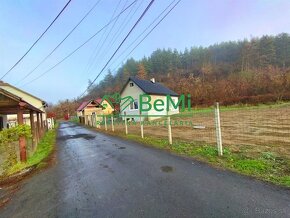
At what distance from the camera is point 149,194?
4148 mm

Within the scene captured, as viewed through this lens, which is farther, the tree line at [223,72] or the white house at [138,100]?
the tree line at [223,72]

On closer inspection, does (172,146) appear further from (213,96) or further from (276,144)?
(213,96)

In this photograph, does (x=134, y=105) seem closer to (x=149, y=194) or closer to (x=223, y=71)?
(x=149, y=194)

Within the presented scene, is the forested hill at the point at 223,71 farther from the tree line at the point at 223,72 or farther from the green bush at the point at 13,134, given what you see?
the green bush at the point at 13,134

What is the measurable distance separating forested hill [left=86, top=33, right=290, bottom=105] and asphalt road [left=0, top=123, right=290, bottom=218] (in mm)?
29768

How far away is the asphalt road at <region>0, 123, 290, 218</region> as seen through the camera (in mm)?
3418

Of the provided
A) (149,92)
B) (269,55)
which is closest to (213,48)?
(269,55)

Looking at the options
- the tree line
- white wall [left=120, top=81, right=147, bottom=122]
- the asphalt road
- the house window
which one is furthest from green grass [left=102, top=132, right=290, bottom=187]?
the tree line

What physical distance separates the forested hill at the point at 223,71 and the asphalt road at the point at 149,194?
29768 millimetres

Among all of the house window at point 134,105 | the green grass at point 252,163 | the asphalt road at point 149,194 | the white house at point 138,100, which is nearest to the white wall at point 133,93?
the white house at point 138,100

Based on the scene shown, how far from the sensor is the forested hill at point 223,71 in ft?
111

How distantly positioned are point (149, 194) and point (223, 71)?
61.4m

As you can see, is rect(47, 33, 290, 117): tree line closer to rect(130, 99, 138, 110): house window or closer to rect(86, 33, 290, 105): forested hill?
rect(86, 33, 290, 105): forested hill

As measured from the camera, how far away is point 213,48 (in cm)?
7619
